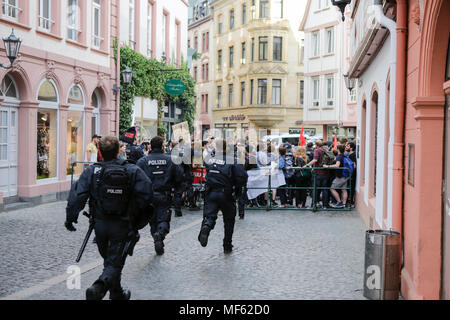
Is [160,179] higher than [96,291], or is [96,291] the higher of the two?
[160,179]

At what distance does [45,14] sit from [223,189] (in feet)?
32.7

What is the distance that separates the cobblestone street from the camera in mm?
6828

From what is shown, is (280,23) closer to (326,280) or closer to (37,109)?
(37,109)

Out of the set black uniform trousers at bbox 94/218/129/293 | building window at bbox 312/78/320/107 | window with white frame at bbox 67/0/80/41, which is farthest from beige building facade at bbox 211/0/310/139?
black uniform trousers at bbox 94/218/129/293

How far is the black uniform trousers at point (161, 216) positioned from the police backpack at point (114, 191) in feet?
10.5

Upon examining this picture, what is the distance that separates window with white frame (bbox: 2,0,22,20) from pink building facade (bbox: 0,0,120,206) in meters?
0.02

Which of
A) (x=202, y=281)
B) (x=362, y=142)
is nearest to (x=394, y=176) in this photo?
(x=202, y=281)

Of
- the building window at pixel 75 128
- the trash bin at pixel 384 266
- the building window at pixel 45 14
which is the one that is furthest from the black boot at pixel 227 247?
the building window at pixel 75 128

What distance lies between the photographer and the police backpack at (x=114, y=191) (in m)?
5.83

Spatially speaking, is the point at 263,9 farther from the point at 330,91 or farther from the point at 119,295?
the point at 119,295

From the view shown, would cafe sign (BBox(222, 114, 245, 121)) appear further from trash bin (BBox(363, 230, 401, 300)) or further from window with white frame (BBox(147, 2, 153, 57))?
trash bin (BBox(363, 230, 401, 300))

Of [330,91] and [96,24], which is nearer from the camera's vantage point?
[96,24]

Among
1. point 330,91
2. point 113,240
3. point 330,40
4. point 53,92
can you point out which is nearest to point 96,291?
point 113,240

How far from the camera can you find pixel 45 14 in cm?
1647
